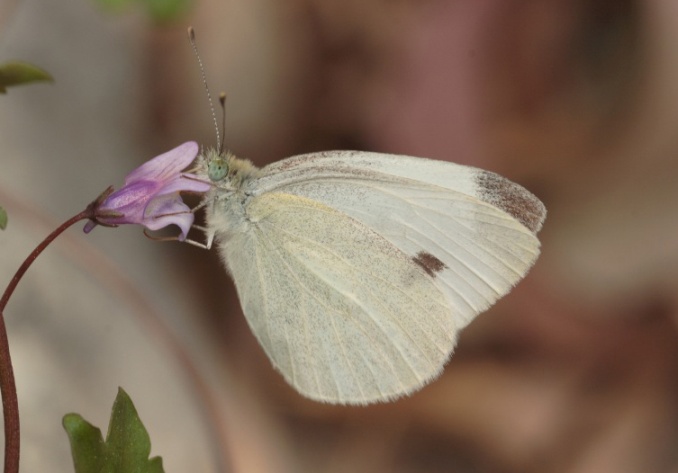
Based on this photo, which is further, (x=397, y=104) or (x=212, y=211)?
(x=397, y=104)

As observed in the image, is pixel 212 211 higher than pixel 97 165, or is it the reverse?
pixel 97 165

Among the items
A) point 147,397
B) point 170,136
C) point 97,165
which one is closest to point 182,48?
point 170,136

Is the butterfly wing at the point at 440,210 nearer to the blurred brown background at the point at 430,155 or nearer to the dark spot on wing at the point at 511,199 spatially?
the dark spot on wing at the point at 511,199

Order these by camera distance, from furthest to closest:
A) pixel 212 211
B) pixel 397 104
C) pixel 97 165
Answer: pixel 397 104
pixel 97 165
pixel 212 211

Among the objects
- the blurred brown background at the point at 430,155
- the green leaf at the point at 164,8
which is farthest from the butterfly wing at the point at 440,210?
the blurred brown background at the point at 430,155

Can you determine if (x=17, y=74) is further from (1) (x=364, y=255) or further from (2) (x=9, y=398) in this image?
(1) (x=364, y=255)

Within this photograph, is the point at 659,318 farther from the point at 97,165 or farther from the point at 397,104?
the point at 97,165

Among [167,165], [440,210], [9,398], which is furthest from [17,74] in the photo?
[440,210]
